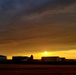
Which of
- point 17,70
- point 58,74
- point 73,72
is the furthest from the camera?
point 17,70

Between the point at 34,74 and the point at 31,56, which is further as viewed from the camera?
the point at 31,56

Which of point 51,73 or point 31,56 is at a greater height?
point 31,56

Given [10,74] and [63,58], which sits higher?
[63,58]

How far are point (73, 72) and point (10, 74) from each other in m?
7.32

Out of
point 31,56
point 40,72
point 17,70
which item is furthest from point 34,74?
point 31,56

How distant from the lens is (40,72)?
32.4 meters

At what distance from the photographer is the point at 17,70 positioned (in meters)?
33.9

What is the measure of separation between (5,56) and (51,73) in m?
27.2

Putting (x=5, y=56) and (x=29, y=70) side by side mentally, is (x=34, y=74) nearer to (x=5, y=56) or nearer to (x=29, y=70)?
(x=29, y=70)

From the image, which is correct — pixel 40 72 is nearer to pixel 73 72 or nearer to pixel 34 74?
pixel 34 74

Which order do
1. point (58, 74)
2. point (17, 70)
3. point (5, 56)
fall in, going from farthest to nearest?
point (5, 56) < point (17, 70) < point (58, 74)

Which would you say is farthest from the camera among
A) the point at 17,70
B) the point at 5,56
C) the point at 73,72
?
the point at 5,56

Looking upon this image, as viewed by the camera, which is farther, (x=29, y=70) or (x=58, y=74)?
(x=29, y=70)

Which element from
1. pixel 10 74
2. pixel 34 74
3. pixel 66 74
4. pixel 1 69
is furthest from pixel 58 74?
pixel 1 69
